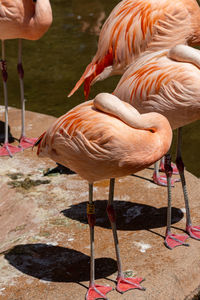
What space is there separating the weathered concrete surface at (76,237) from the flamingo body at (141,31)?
39.3 inches

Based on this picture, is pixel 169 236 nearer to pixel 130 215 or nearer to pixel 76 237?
pixel 130 215

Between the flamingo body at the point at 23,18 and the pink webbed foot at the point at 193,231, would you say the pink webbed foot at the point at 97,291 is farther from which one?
the flamingo body at the point at 23,18

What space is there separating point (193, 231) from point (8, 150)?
2374 mm

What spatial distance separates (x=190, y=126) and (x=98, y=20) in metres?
4.72

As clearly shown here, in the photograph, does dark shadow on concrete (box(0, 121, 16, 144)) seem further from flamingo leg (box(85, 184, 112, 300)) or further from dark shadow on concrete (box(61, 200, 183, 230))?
flamingo leg (box(85, 184, 112, 300))

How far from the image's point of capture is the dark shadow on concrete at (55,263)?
415 cm

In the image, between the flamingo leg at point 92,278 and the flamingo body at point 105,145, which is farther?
the flamingo leg at point 92,278

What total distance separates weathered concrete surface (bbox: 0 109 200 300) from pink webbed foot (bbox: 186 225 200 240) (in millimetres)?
83

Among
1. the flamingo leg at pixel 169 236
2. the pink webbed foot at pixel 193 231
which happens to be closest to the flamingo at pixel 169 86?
the flamingo leg at pixel 169 236

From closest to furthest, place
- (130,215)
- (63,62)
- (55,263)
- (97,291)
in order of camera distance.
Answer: (97,291), (55,263), (130,215), (63,62)

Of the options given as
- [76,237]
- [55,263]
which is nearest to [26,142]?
[76,237]

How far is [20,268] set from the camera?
4270 millimetres

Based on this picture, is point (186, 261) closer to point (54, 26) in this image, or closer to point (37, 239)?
point (37, 239)

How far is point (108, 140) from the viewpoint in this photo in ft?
11.6
